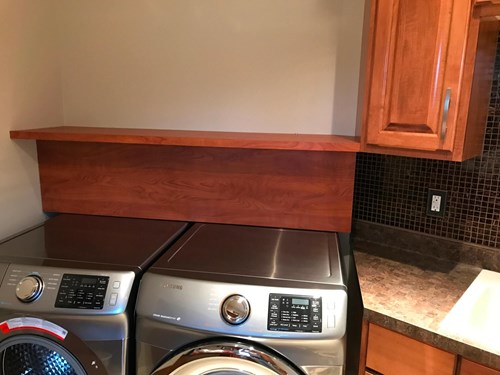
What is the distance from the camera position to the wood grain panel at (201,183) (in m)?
1.66

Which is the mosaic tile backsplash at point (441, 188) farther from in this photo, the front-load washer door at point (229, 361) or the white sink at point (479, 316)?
the front-load washer door at point (229, 361)

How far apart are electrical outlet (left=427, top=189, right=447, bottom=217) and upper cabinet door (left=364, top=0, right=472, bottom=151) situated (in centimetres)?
41

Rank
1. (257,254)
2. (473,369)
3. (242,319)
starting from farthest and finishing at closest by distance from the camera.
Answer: (257,254) → (242,319) → (473,369)

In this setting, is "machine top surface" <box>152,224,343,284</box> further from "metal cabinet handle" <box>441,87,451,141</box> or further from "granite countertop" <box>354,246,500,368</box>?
"metal cabinet handle" <box>441,87,451,141</box>

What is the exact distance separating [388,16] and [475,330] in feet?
3.24

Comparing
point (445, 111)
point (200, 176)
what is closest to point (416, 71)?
point (445, 111)

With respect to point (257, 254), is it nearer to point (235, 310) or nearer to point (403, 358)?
point (235, 310)

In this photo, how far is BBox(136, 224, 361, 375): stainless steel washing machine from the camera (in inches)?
45.8

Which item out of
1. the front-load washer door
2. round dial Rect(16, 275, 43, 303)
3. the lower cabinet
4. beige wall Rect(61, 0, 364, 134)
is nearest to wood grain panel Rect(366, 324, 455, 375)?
the lower cabinet

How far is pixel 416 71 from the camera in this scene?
1.27 meters

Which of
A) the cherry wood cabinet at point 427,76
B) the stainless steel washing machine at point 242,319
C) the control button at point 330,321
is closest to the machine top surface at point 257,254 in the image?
the stainless steel washing machine at point 242,319

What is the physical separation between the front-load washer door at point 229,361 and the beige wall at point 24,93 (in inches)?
41.2

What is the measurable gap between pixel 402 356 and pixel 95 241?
117cm

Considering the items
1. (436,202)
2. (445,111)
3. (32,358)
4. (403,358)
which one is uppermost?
(445,111)
